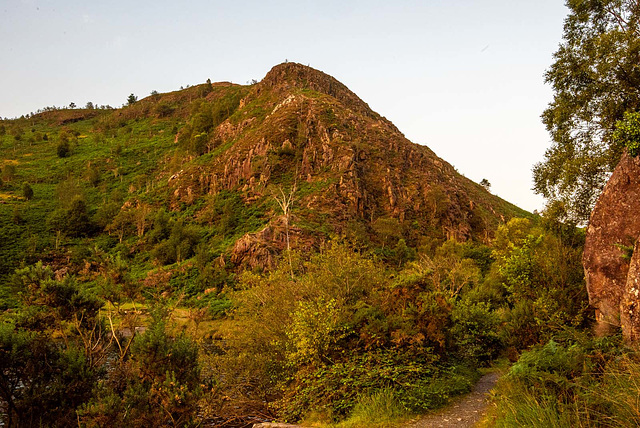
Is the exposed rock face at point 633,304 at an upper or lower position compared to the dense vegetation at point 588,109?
→ lower

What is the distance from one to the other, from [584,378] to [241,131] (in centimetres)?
9443

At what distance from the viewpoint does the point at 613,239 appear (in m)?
12.6

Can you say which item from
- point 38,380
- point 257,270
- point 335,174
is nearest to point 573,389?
point 38,380

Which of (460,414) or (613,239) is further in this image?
(613,239)

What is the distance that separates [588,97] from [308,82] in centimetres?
10406

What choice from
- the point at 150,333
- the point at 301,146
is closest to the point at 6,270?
the point at 301,146

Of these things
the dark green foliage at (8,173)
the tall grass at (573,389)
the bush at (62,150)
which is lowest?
the tall grass at (573,389)

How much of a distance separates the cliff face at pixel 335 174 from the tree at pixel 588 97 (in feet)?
146

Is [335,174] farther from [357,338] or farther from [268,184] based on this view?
[357,338]

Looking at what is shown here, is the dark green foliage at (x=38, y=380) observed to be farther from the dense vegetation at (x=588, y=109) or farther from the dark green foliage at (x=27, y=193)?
the dark green foliage at (x=27, y=193)

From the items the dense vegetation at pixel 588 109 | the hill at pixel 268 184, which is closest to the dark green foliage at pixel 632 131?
the dense vegetation at pixel 588 109

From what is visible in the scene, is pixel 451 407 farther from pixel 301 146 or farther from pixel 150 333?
pixel 301 146

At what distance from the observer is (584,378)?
23.5ft

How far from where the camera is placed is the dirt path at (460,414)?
10602 mm
